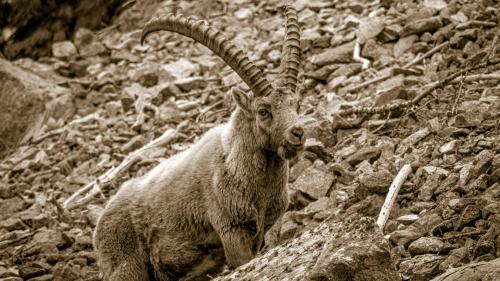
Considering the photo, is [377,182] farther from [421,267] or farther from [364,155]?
[421,267]

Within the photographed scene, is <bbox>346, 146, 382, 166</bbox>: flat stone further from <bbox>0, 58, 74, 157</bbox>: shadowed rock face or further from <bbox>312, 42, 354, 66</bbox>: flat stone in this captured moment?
<bbox>0, 58, 74, 157</bbox>: shadowed rock face

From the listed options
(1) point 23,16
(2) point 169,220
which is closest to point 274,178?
(2) point 169,220

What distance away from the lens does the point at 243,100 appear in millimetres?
8578

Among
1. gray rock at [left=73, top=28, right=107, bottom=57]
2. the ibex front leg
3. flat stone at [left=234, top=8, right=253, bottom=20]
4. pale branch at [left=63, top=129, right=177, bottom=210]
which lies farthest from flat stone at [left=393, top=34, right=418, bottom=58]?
gray rock at [left=73, top=28, right=107, bottom=57]

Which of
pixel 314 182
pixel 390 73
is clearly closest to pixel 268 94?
pixel 314 182

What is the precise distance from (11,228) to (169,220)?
422 cm

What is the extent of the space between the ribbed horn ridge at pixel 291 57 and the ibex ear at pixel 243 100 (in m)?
0.45

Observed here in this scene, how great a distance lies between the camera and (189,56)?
639 inches

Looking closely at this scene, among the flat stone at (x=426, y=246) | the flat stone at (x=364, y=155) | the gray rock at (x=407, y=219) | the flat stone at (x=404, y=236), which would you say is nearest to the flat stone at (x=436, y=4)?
the flat stone at (x=364, y=155)

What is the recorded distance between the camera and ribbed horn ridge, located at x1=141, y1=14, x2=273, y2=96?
27.8 feet

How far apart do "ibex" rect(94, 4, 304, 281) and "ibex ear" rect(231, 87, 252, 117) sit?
12 millimetres

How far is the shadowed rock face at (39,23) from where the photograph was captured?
16875mm

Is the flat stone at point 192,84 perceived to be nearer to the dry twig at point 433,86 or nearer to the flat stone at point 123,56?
the flat stone at point 123,56

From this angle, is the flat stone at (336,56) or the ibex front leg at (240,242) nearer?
the ibex front leg at (240,242)
